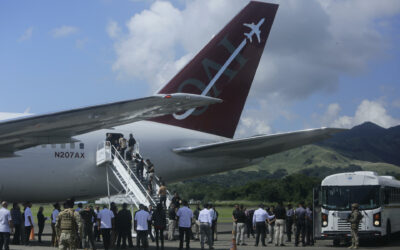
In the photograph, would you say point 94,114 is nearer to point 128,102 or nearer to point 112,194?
point 128,102

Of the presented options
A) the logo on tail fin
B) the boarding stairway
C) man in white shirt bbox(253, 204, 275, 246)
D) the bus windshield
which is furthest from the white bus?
the logo on tail fin

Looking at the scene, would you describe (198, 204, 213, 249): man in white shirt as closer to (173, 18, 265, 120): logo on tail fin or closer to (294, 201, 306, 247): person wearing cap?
(294, 201, 306, 247): person wearing cap

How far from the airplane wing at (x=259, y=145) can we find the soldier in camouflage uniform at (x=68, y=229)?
1013cm

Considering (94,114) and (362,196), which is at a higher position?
(94,114)

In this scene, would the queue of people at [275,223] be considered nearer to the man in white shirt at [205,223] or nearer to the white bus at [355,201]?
the white bus at [355,201]

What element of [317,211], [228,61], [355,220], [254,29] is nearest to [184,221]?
[355,220]

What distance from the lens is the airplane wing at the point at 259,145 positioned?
21.8 metres

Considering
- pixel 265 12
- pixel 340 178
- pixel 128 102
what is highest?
pixel 265 12

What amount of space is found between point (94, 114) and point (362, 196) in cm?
1189

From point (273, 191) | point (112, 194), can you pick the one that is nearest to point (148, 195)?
point (112, 194)

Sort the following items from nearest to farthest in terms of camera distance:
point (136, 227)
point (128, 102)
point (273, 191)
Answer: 1. point (128, 102)
2. point (136, 227)
3. point (273, 191)

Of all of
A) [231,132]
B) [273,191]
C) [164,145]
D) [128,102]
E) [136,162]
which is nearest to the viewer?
[128,102]

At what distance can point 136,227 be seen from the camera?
19.7m

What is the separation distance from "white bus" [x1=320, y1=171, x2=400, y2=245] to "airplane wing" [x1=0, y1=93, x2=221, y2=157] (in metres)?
9.16
